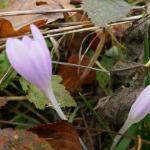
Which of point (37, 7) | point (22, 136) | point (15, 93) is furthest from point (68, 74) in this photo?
point (22, 136)

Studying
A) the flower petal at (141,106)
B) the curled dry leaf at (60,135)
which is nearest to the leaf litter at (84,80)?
the curled dry leaf at (60,135)

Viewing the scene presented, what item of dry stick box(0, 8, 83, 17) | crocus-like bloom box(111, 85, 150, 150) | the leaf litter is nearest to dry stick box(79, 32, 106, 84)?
the leaf litter

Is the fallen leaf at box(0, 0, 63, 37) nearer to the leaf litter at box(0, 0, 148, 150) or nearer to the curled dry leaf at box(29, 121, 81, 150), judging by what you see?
the leaf litter at box(0, 0, 148, 150)

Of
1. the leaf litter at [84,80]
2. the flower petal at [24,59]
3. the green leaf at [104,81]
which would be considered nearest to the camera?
the flower petal at [24,59]

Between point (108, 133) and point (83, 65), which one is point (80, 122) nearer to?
point (108, 133)

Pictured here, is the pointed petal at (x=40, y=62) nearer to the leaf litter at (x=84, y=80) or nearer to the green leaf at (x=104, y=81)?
the leaf litter at (x=84, y=80)

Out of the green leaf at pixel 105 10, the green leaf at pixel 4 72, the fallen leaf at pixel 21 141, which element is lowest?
the green leaf at pixel 4 72
